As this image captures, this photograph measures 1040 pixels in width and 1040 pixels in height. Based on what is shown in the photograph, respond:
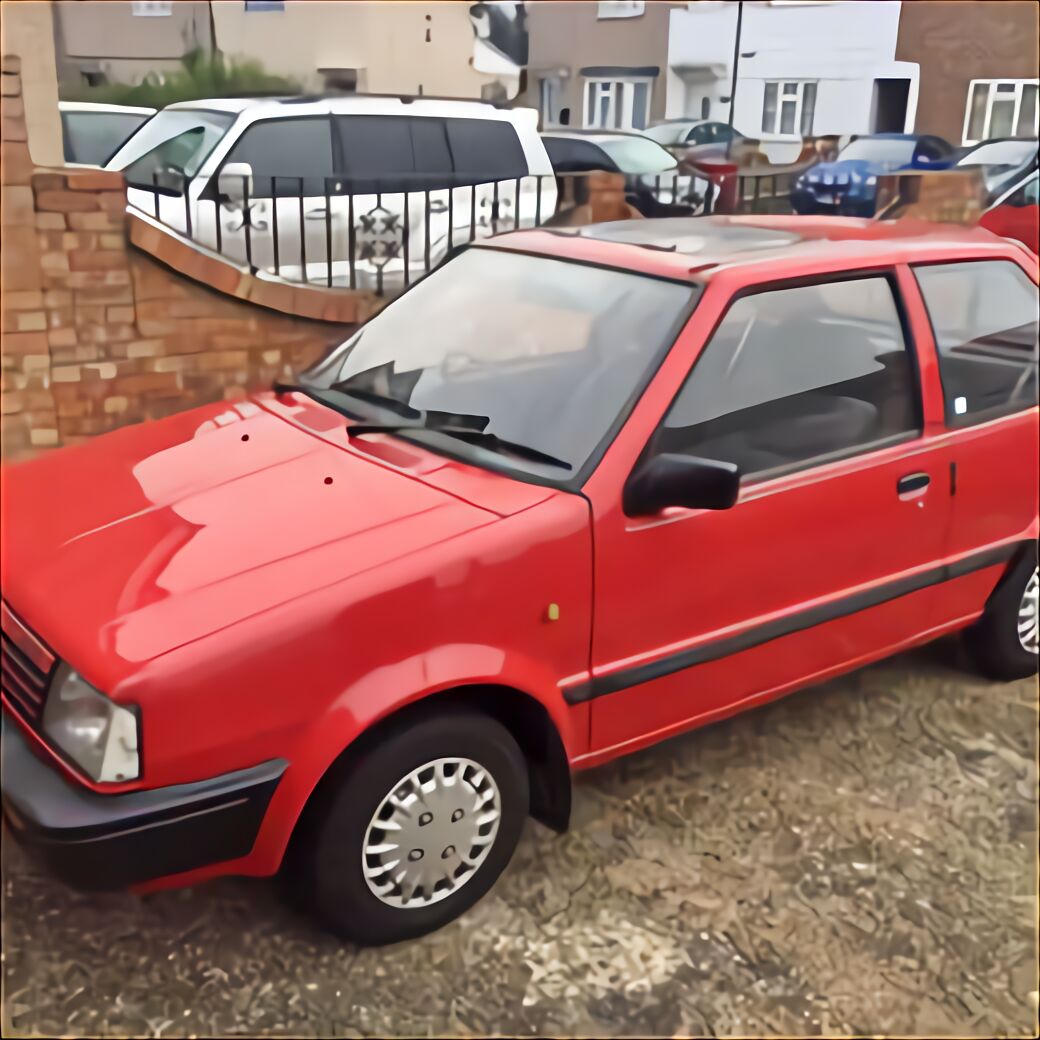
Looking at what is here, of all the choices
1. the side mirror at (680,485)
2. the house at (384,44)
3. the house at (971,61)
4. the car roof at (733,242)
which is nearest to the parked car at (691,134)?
A: the house at (384,44)

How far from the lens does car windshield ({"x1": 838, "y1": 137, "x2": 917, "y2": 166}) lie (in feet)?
16.8

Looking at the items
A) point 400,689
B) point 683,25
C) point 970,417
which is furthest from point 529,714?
point 683,25

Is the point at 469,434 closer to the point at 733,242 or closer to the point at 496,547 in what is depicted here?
the point at 496,547

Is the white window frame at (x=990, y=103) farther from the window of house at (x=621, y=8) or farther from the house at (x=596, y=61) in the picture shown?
the window of house at (x=621, y=8)

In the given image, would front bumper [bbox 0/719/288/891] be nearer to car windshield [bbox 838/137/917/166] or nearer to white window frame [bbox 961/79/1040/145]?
car windshield [bbox 838/137/917/166]

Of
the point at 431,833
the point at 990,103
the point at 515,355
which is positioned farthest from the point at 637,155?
the point at 431,833

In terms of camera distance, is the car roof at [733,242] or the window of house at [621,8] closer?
the car roof at [733,242]

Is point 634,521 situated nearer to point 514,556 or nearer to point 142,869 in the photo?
point 514,556

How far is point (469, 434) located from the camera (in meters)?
2.76

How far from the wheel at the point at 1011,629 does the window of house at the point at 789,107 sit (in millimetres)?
2505

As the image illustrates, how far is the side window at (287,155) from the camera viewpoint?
14.1ft

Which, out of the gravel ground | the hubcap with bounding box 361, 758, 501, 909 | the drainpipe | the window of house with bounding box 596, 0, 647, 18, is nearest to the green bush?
the window of house with bounding box 596, 0, 647, 18

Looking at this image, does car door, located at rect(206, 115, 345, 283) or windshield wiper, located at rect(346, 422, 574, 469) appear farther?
car door, located at rect(206, 115, 345, 283)

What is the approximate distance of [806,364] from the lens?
9.96 feet
